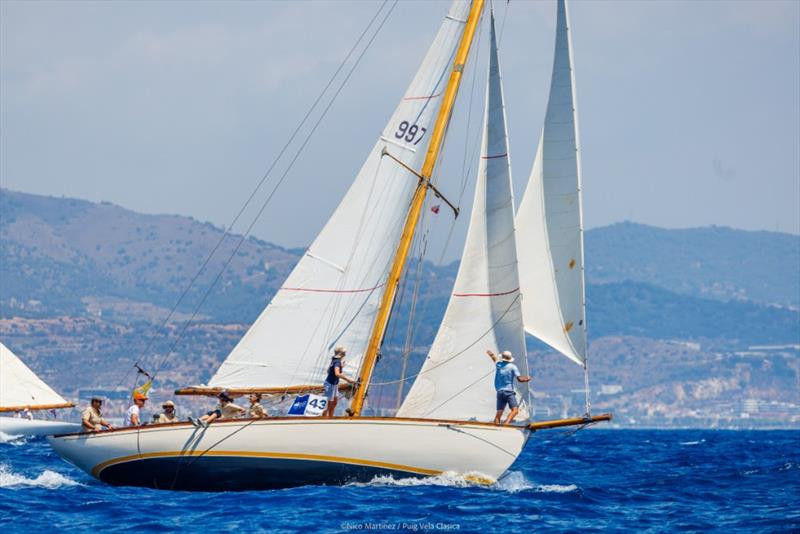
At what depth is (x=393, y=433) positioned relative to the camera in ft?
77.5

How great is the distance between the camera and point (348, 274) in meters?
25.8

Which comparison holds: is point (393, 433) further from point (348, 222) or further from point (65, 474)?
point (65, 474)

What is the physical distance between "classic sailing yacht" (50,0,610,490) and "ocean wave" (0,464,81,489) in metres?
0.92

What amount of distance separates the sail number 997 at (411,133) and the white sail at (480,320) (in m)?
1.44

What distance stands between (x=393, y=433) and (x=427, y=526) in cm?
384

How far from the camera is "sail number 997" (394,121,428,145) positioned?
2603 centimetres

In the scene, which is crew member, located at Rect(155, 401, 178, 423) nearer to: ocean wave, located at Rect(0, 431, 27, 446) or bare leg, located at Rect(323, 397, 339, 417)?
bare leg, located at Rect(323, 397, 339, 417)

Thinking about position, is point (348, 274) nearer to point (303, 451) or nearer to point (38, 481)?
point (303, 451)

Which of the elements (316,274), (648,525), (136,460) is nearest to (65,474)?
(136,460)

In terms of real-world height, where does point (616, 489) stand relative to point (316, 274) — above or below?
below

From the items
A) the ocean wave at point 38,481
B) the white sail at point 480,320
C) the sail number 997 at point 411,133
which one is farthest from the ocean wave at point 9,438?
the white sail at point 480,320

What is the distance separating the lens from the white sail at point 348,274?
83.6 ft

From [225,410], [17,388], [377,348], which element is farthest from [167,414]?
[17,388]

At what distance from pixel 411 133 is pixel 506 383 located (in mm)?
5008
